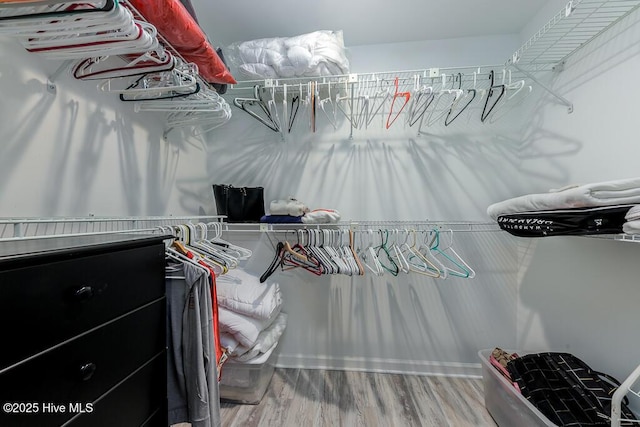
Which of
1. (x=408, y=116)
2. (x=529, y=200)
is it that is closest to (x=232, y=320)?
(x=529, y=200)

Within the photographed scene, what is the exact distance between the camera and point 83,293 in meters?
0.62

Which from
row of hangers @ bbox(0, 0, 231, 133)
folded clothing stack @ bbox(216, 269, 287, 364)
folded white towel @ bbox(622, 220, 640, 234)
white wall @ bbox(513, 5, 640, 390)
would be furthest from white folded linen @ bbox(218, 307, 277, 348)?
white wall @ bbox(513, 5, 640, 390)

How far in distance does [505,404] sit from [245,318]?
1.47 meters

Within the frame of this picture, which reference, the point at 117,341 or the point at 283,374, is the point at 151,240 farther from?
the point at 283,374

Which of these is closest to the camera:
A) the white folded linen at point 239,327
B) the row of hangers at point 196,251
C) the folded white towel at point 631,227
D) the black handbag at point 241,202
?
the folded white towel at point 631,227

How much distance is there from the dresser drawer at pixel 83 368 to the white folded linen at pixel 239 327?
1.57ft

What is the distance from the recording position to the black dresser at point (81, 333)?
19.9 inches

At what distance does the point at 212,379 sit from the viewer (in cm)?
101

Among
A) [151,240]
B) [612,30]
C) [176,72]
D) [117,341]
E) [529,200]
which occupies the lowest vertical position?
[117,341]

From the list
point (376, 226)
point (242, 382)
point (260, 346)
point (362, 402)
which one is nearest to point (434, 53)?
point (376, 226)

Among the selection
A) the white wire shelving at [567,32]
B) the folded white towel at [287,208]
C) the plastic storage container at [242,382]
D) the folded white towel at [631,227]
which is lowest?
the plastic storage container at [242,382]

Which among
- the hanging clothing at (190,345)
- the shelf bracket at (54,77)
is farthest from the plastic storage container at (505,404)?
the shelf bracket at (54,77)

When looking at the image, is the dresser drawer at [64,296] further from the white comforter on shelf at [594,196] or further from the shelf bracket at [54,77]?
the white comforter on shelf at [594,196]

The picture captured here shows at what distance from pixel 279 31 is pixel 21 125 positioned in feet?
5.10
